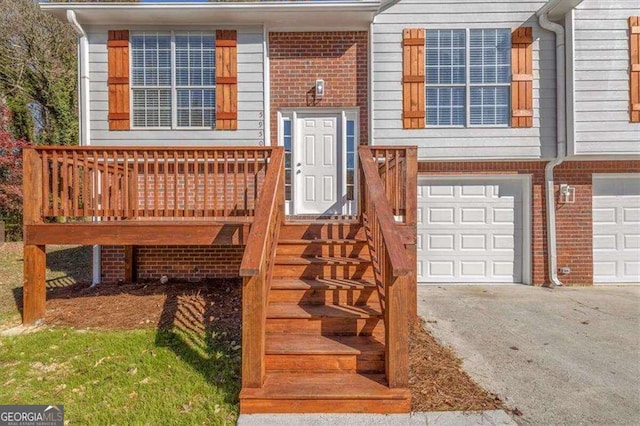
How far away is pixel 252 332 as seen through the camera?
2.54m

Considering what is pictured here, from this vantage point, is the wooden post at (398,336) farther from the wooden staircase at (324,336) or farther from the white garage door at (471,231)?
the white garage door at (471,231)

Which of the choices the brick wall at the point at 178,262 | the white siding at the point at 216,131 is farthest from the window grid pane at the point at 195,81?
the brick wall at the point at 178,262

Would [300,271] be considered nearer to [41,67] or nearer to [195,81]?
[195,81]

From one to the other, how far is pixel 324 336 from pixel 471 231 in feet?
13.8

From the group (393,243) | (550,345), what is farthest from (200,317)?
(550,345)

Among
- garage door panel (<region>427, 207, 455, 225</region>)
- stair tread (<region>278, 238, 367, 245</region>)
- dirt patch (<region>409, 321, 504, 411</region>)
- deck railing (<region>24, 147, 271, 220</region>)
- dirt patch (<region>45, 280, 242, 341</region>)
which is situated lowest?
dirt patch (<region>409, 321, 504, 411</region>)

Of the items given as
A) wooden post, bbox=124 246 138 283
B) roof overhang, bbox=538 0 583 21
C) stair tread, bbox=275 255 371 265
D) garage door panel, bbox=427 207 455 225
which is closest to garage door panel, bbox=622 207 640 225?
garage door panel, bbox=427 207 455 225

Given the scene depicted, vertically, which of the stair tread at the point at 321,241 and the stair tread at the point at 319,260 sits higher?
the stair tread at the point at 321,241

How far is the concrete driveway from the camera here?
2623 mm

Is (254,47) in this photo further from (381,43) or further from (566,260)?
(566,260)

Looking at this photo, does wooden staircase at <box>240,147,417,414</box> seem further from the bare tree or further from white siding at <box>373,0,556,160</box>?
the bare tree

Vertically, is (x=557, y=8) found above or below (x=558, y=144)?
above

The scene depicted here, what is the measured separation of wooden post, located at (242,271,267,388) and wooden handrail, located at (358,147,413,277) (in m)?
1.01

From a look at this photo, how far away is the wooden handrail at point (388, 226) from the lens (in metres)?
2.47
